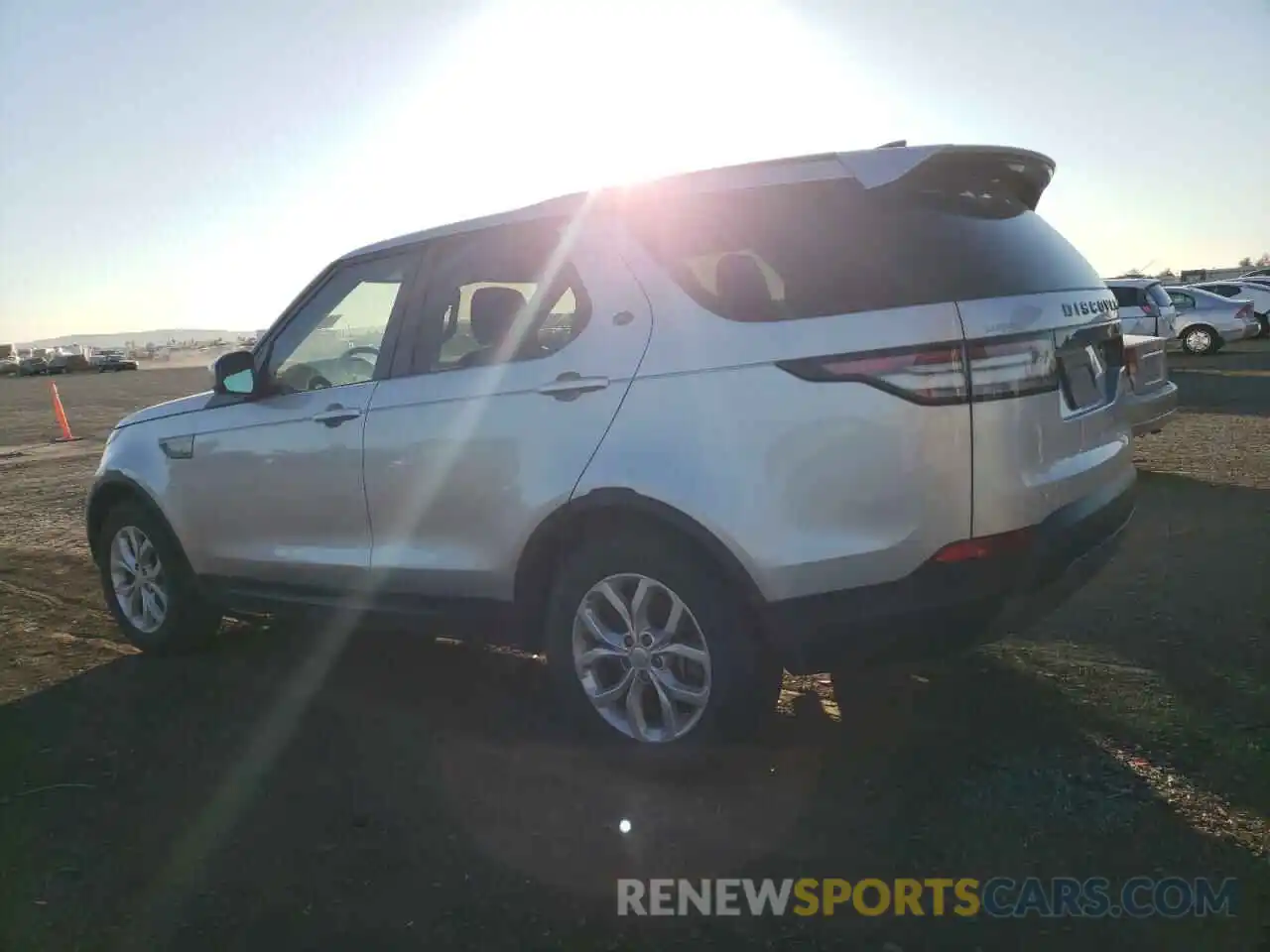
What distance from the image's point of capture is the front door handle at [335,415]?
4.16 metres

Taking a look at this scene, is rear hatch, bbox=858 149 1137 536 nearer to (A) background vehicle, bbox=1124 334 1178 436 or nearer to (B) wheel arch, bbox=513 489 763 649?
(B) wheel arch, bbox=513 489 763 649

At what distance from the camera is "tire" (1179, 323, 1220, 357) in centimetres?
2414

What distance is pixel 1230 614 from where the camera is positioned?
477 cm

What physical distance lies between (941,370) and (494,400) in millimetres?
Result: 1563

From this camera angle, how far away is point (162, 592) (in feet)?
16.9

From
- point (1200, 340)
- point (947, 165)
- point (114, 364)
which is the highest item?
point (947, 165)

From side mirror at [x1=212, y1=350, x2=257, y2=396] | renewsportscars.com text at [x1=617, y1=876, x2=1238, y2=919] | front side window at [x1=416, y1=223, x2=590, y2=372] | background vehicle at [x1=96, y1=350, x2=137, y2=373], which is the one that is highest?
front side window at [x1=416, y1=223, x2=590, y2=372]

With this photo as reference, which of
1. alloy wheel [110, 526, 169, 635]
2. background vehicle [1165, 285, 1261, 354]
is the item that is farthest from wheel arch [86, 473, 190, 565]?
background vehicle [1165, 285, 1261, 354]

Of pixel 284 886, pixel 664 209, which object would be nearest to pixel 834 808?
pixel 284 886

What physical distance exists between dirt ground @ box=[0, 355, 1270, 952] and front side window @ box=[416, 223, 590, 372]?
54.5 inches

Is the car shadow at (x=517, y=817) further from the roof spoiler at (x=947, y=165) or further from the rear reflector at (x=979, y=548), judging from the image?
the roof spoiler at (x=947, y=165)

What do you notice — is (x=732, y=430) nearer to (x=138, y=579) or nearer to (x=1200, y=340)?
(x=138, y=579)

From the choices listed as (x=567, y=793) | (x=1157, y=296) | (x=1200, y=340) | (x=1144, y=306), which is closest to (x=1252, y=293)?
(x=1200, y=340)

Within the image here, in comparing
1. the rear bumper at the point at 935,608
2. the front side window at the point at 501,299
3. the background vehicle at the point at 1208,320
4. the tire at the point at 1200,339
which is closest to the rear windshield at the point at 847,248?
the front side window at the point at 501,299
